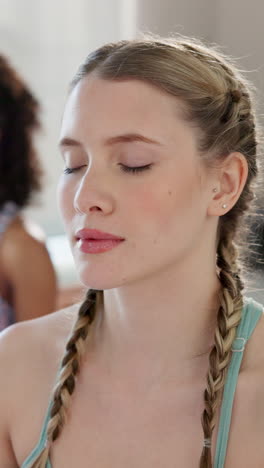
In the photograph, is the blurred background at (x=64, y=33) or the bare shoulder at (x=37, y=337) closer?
the bare shoulder at (x=37, y=337)

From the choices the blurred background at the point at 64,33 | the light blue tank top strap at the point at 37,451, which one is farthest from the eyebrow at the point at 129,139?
the blurred background at the point at 64,33

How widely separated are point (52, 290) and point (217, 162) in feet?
3.54

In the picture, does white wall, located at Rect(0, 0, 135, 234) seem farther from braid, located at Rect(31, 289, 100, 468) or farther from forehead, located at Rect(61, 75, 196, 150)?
forehead, located at Rect(61, 75, 196, 150)

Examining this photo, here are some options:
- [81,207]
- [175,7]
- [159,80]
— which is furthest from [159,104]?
[175,7]

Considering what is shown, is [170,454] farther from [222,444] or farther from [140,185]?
[140,185]

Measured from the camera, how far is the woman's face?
3.64ft

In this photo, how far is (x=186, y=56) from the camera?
46.7 inches

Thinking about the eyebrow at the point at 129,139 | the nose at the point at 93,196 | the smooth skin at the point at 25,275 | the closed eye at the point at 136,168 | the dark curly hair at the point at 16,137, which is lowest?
the smooth skin at the point at 25,275

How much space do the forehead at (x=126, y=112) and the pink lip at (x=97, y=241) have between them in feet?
0.44

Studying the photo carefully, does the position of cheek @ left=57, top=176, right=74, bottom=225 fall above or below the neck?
above

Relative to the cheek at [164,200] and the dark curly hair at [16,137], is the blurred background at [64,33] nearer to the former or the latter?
the dark curly hair at [16,137]

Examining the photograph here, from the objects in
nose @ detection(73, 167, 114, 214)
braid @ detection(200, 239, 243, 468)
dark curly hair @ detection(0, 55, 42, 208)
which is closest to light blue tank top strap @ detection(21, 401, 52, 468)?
braid @ detection(200, 239, 243, 468)

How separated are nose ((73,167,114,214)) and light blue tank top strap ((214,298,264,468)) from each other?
0.29 m

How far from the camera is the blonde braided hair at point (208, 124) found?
116cm
